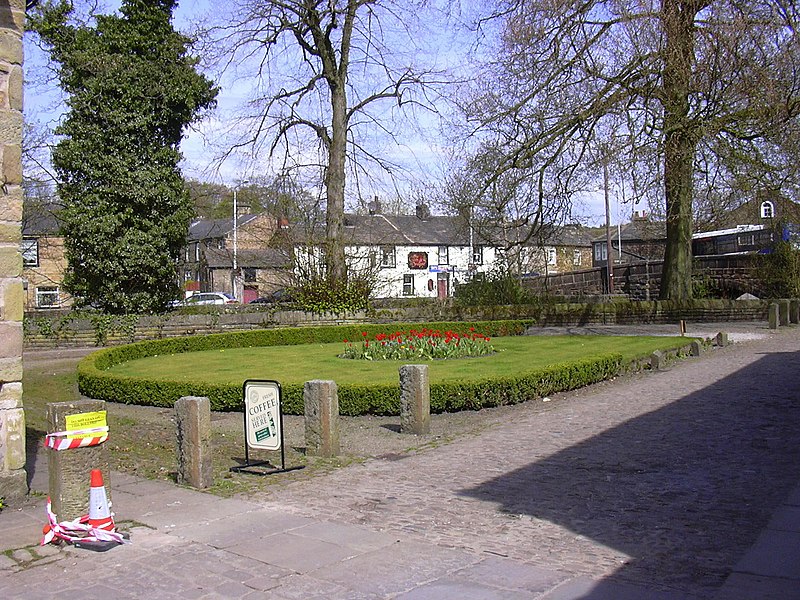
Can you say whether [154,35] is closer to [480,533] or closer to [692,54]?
[692,54]

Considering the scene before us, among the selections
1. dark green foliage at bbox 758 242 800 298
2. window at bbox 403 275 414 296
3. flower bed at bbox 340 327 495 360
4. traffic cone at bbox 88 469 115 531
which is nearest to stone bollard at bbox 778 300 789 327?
dark green foliage at bbox 758 242 800 298

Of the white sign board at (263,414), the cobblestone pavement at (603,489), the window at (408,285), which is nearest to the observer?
the cobblestone pavement at (603,489)

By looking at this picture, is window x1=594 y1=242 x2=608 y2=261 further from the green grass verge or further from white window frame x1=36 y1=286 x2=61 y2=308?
the green grass verge

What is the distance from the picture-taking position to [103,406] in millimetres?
6488

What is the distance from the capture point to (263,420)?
8.53m

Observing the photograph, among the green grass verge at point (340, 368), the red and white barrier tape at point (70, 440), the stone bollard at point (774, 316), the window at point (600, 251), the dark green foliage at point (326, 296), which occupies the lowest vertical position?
the green grass verge at point (340, 368)

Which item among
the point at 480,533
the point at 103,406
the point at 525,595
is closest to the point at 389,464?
the point at 480,533

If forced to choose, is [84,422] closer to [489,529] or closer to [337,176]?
[489,529]

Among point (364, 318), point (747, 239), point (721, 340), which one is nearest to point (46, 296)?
point (364, 318)

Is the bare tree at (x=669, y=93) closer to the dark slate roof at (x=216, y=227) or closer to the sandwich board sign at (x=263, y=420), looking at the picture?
the sandwich board sign at (x=263, y=420)

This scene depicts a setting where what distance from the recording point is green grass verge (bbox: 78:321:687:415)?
483 inches

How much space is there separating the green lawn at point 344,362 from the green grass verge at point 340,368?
0.9 inches

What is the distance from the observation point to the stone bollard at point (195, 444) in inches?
307

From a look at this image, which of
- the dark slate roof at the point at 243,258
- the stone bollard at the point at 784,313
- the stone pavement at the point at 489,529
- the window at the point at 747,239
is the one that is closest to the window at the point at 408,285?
the dark slate roof at the point at 243,258
